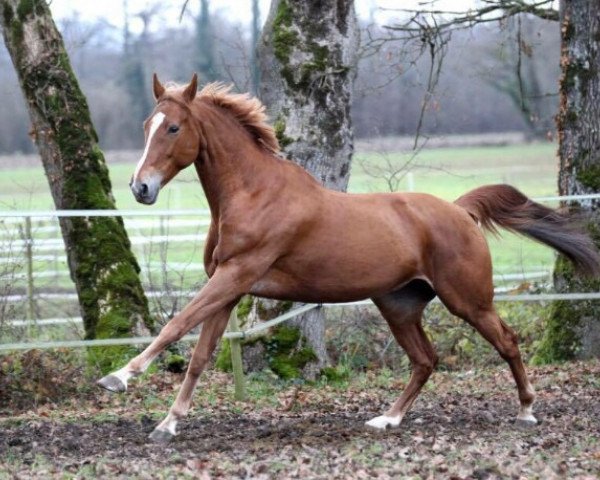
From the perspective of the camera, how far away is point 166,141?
6914mm

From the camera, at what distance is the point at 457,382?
1043 cm

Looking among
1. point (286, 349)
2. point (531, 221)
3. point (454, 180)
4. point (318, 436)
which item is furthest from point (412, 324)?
point (454, 180)

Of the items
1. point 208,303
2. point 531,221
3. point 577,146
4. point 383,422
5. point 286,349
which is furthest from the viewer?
point 577,146

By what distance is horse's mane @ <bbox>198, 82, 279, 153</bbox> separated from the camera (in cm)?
745

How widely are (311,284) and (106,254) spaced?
3.79 m

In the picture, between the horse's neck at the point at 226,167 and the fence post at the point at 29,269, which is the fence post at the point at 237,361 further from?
the fence post at the point at 29,269

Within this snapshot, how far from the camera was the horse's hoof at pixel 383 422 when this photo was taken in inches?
304

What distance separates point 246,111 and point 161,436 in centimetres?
227

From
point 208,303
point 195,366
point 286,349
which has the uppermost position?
point 208,303

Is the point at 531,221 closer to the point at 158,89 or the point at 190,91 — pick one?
the point at 190,91

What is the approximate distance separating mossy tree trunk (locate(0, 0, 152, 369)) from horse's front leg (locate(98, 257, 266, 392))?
363 cm

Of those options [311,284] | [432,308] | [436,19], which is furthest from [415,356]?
[436,19]

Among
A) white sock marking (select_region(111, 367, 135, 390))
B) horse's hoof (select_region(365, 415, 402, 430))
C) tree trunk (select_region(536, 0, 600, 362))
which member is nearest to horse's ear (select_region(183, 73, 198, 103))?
white sock marking (select_region(111, 367, 135, 390))

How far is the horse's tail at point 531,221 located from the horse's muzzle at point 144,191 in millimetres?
2698
